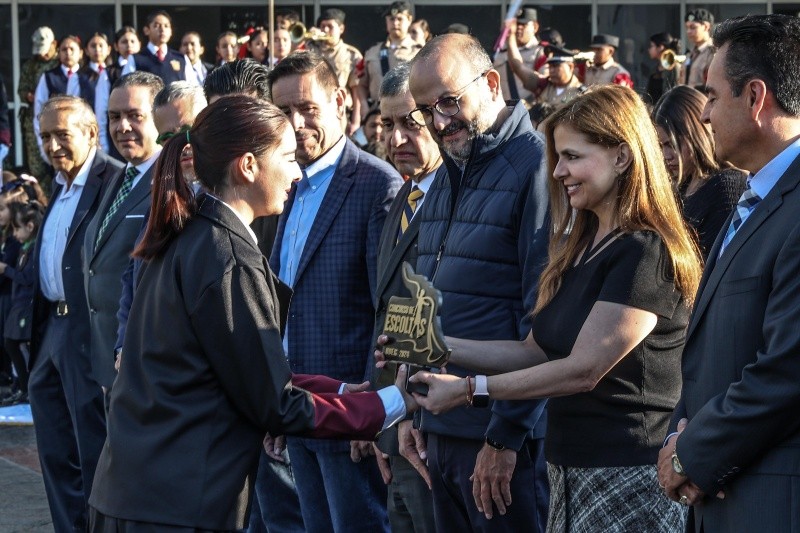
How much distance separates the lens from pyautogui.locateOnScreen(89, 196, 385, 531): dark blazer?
3.43 metres

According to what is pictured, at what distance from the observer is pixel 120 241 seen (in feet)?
19.7

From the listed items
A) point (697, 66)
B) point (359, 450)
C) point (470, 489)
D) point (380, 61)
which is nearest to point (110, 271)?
point (359, 450)

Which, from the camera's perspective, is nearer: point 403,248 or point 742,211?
point 742,211

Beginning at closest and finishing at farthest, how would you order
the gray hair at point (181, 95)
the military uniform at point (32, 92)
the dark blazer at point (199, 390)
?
the dark blazer at point (199, 390), the gray hair at point (181, 95), the military uniform at point (32, 92)

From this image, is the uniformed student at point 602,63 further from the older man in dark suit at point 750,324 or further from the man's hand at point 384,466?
the older man in dark suit at point 750,324

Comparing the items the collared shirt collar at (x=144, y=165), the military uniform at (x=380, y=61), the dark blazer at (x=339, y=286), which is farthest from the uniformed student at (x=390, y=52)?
the dark blazer at (x=339, y=286)

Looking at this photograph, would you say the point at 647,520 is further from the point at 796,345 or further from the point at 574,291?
the point at 796,345

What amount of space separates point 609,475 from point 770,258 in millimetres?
974

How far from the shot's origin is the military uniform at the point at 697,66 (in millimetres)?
11094

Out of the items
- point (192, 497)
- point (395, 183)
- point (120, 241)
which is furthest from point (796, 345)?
point (120, 241)

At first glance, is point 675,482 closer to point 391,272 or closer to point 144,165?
point 391,272

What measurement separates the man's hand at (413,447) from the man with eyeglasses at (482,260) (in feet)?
0.27

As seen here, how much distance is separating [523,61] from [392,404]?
947 cm

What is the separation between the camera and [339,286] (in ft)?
16.9
